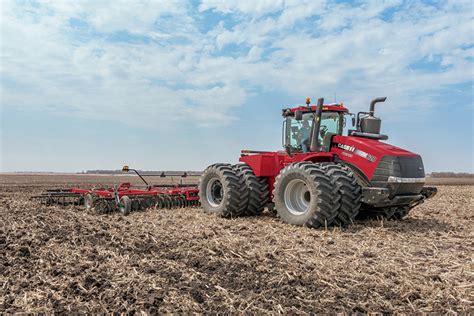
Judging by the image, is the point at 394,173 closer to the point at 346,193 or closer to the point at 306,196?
the point at 346,193

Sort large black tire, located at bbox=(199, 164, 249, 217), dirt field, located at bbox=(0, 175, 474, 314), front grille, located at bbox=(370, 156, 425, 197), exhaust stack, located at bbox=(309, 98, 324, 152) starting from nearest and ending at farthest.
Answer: dirt field, located at bbox=(0, 175, 474, 314)
front grille, located at bbox=(370, 156, 425, 197)
exhaust stack, located at bbox=(309, 98, 324, 152)
large black tire, located at bbox=(199, 164, 249, 217)

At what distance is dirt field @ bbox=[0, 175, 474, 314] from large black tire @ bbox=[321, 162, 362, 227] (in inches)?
11.2

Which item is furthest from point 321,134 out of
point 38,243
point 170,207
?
point 38,243

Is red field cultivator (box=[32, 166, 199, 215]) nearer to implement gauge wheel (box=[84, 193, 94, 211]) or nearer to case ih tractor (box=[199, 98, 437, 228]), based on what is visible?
implement gauge wheel (box=[84, 193, 94, 211])

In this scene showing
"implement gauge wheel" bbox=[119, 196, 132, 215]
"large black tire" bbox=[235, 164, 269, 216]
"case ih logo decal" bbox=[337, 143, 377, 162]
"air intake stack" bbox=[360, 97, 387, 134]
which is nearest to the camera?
"case ih logo decal" bbox=[337, 143, 377, 162]

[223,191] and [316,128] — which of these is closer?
[316,128]

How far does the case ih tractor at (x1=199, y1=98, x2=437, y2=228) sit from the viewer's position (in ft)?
25.6

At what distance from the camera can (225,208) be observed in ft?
31.8

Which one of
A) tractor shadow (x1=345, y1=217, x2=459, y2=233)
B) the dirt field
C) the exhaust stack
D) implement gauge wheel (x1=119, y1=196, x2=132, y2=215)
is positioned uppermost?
the exhaust stack

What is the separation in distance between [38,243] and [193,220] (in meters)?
3.50

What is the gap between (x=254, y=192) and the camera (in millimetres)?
9750

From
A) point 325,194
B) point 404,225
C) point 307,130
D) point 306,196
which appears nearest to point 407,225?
point 404,225

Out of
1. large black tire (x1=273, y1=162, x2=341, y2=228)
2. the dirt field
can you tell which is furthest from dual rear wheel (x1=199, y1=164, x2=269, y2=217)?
the dirt field

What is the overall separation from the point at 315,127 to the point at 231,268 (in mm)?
4760
